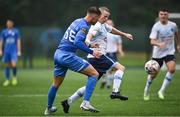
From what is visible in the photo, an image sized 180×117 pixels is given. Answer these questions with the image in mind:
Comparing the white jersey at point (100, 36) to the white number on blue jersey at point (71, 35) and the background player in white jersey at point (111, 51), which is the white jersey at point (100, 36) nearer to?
the white number on blue jersey at point (71, 35)

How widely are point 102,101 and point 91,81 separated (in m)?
2.98

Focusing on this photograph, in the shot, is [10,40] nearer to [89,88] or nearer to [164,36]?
[164,36]

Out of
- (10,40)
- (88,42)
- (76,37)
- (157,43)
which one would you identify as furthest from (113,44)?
(76,37)

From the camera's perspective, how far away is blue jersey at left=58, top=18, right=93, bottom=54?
511 inches

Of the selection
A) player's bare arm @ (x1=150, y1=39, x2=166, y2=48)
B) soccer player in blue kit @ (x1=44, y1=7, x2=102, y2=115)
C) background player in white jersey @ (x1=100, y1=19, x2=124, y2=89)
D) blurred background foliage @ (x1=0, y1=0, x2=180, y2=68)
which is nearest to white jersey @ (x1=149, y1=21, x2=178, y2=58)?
player's bare arm @ (x1=150, y1=39, x2=166, y2=48)

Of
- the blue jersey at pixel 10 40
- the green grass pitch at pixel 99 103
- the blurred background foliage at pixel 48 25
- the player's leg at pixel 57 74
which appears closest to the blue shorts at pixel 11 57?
the blue jersey at pixel 10 40

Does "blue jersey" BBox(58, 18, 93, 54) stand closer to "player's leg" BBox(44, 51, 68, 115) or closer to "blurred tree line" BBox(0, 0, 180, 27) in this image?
"player's leg" BBox(44, 51, 68, 115)

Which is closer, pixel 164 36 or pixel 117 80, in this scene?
pixel 117 80

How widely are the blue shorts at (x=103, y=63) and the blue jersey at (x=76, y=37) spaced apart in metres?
1.22

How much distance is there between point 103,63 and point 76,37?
158cm

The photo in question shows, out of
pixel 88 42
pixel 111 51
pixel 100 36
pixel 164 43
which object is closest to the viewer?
pixel 88 42

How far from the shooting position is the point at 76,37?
1300 cm

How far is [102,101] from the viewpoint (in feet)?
53.3

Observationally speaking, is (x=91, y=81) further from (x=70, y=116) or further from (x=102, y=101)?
(x=102, y=101)
